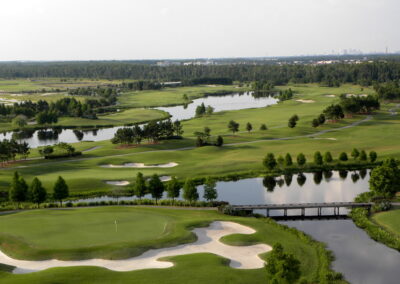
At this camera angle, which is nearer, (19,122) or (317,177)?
(317,177)

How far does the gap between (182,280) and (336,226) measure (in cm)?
2565

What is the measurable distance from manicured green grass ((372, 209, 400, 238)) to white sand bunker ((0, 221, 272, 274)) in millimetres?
16248

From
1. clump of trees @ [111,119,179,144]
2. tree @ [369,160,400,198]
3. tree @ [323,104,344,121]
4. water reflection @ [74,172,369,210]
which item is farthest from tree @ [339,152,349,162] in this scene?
tree @ [323,104,344,121]

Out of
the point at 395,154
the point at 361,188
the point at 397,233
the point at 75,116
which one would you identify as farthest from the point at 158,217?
the point at 75,116

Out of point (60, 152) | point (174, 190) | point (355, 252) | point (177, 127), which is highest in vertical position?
point (177, 127)

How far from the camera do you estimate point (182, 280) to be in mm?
39812

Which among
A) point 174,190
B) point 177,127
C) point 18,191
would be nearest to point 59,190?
point 18,191

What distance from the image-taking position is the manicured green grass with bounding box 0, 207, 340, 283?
1592 inches

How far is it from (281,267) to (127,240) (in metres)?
18.6

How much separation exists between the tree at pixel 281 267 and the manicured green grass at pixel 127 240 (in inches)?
170

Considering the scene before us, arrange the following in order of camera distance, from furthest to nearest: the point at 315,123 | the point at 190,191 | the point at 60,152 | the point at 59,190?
the point at 315,123 < the point at 60,152 < the point at 59,190 < the point at 190,191

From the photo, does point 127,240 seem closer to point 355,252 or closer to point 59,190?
point 59,190

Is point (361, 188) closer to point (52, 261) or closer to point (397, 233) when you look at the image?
point (397, 233)

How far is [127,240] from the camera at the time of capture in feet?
157
